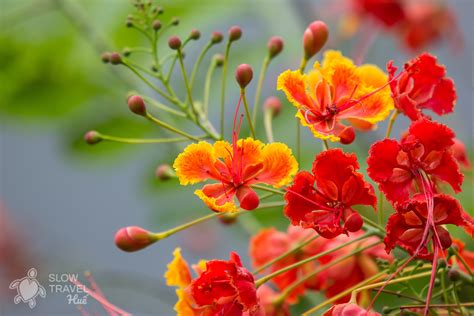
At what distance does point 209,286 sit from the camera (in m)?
1.08

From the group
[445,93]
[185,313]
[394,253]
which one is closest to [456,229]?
[394,253]

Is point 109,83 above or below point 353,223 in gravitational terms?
above

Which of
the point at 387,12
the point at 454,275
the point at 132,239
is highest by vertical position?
the point at 387,12

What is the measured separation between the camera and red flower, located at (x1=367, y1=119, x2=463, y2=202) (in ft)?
3.42

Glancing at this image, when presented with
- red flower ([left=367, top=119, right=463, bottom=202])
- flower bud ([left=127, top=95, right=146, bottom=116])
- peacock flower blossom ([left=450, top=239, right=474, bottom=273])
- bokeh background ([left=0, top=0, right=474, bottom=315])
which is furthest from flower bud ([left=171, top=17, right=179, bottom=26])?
bokeh background ([left=0, top=0, right=474, bottom=315])

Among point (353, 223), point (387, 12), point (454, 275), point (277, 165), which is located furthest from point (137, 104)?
point (387, 12)

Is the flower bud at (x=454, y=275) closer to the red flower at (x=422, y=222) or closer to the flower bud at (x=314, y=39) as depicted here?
the red flower at (x=422, y=222)

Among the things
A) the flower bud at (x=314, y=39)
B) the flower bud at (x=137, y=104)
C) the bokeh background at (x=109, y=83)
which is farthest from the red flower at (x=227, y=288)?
the bokeh background at (x=109, y=83)

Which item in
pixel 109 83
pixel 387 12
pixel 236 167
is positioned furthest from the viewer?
pixel 387 12

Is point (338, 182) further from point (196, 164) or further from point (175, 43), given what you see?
point (175, 43)

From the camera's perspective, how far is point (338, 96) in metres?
1.15

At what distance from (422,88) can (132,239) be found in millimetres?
458

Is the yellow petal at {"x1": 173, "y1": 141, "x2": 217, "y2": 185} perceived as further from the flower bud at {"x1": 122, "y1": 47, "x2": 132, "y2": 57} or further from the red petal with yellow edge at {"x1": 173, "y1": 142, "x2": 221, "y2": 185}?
the flower bud at {"x1": 122, "y1": 47, "x2": 132, "y2": 57}

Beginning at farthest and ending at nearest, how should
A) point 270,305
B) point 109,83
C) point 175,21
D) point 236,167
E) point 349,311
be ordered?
point 109,83 → point 175,21 → point 270,305 → point 236,167 → point 349,311
